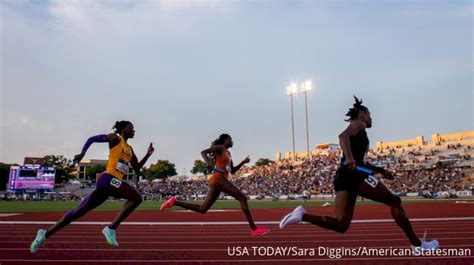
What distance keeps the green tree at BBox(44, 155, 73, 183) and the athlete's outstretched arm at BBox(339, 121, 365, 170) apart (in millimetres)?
93194

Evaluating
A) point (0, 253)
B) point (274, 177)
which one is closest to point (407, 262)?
point (0, 253)

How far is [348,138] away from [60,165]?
103 m

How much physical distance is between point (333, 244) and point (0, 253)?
18.8 feet

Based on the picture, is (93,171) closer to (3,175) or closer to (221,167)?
(3,175)

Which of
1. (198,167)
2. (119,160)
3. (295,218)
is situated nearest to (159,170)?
(198,167)

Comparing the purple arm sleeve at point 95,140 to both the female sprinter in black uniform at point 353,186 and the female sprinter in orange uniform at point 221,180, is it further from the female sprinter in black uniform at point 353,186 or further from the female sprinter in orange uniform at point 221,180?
the female sprinter in black uniform at point 353,186

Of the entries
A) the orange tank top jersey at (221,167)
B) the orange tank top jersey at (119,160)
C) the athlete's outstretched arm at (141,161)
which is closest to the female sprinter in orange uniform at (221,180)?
the orange tank top jersey at (221,167)

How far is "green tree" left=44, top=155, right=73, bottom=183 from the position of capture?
301 ft

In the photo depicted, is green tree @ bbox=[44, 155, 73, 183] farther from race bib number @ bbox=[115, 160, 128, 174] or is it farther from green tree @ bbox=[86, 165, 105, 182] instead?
race bib number @ bbox=[115, 160, 128, 174]

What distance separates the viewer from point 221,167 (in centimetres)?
762

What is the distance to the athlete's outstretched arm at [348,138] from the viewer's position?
4988 millimetres

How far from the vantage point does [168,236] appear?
899cm

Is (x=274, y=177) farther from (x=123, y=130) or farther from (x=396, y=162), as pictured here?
(x=123, y=130)

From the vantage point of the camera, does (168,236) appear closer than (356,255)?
No
